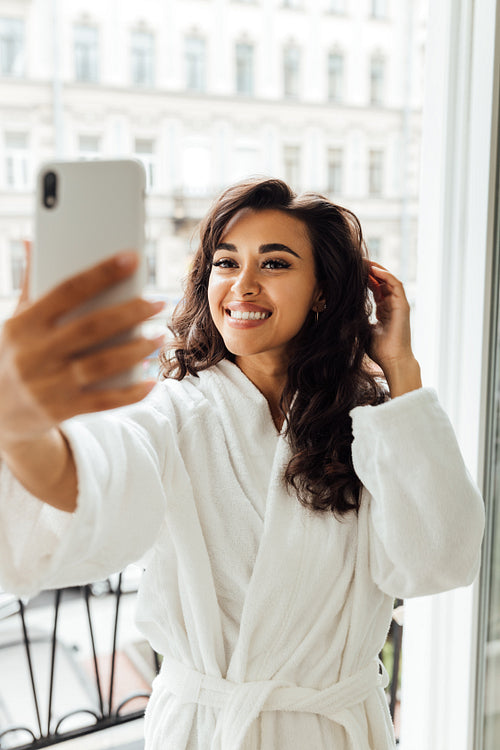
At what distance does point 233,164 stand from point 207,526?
30.8 feet

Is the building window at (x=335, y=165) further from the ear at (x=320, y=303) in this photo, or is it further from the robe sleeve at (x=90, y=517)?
the robe sleeve at (x=90, y=517)

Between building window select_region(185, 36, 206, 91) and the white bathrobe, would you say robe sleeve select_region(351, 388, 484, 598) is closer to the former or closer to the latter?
the white bathrobe

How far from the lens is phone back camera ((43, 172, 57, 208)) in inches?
18.4

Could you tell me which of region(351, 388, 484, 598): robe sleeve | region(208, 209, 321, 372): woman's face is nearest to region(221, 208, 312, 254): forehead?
region(208, 209, 321, 372): woman's face

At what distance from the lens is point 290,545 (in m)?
0.80

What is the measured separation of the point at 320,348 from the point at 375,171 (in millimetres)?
11298

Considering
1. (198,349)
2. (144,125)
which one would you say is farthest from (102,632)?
(144,125)

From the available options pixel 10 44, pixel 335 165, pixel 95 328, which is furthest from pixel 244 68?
pixel 95 328

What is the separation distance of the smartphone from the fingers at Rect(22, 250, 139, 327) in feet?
0.09

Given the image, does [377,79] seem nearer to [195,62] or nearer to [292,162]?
[292,162]

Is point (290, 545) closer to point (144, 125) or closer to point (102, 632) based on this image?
point (102, 632)

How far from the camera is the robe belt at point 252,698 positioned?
30.6 inches

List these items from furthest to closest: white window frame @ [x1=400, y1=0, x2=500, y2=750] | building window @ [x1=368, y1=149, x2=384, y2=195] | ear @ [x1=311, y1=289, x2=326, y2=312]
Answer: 1. building window @ [x1=368, y1=149, x2=384, y2=195]
2. white window frame @ [x1=400, y1=0, x2=500, y2=750]
3. ear @ [x1=311, y1=289, x2=326, y2=312]

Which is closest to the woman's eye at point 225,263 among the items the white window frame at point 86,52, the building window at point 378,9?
the white window frame at point 86,52
